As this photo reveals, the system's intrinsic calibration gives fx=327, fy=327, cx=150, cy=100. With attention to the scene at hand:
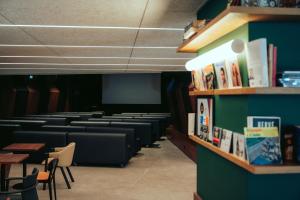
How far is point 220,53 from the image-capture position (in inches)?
103

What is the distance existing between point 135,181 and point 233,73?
4.16 meters

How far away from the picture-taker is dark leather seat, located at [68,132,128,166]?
7.16 m

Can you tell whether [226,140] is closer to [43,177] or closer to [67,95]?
[43,177]

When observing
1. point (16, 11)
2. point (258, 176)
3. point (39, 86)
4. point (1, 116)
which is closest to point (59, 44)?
point (16, 11)

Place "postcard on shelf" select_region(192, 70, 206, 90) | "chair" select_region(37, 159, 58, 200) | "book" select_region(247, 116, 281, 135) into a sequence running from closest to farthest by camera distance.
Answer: "book" select_region(247, 116, 281, 135), "postcard on shelf" select_region(192, 70, 206, 90), "chair" select_region(37, 159, 58, 200)

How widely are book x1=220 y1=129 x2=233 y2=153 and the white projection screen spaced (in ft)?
43.5

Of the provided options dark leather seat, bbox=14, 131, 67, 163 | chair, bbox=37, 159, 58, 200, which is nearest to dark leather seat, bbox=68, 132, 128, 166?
dark leather seat, bbox=14, 131, 67, 163

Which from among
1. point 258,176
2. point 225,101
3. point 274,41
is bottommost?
point 258,176

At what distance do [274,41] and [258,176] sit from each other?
981 millimetres

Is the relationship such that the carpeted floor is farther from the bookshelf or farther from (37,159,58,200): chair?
the bookshelf

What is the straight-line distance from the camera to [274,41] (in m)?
2.33

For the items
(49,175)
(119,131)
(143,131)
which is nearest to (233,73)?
(49,175)

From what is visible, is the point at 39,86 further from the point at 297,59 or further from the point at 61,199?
the point at 297,59

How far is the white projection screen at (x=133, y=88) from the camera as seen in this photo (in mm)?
15938
